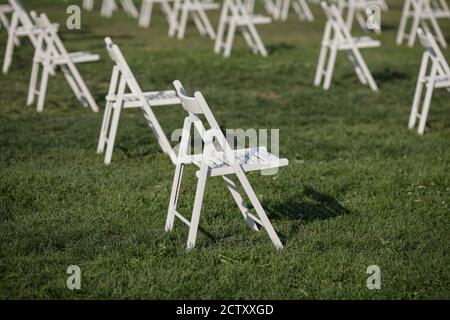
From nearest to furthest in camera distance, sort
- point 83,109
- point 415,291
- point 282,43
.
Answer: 1. point 415,291
2. point 83,109
3. point 282,43

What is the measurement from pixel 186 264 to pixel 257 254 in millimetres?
509

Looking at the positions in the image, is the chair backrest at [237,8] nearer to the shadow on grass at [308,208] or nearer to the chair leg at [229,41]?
the chair leg at [229,41]

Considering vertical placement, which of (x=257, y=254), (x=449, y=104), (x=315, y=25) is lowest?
(x=315, y=25)

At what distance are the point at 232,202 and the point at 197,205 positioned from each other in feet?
3.87

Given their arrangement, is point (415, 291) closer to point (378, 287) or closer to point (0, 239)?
point (378, 287)

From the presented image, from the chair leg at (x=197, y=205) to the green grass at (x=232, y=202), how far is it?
9 centimetres

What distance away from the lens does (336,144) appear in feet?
24.8

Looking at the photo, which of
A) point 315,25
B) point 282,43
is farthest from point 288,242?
point 315,25

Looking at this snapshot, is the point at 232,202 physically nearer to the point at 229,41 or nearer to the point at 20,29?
the point at 20,29

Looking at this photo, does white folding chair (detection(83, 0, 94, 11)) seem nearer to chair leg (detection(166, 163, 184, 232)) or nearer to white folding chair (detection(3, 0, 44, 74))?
white folding chair (detection(3, 0, 44, 74))

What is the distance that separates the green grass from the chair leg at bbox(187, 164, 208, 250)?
0.31 feet

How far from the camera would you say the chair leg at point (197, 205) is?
4.54 meters

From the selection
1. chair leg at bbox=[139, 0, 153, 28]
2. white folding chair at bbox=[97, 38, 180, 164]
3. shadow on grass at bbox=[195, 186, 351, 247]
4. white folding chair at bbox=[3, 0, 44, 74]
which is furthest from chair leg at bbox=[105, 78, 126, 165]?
chair leg at bbox=[139, 0, 153, 28]

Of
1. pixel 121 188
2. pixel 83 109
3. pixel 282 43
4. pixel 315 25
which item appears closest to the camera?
pixel 121 188
